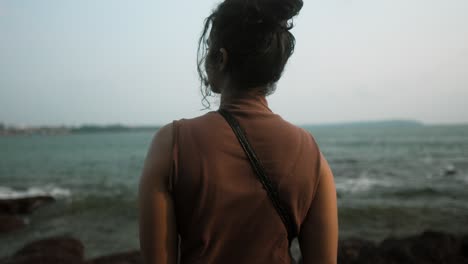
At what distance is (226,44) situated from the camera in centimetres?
108

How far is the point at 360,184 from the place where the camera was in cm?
1717

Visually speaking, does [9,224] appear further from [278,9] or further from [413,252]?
[278,9]

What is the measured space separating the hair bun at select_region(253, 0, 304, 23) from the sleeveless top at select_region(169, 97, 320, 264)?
0.89ft

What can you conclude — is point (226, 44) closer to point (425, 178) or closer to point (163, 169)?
point (163, 169)

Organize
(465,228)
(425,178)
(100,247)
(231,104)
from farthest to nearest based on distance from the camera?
(425,178) → (465,228) → (100,247) → (231,104)

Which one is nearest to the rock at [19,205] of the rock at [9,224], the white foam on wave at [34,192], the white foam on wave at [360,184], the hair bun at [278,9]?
the rock at [9,224]

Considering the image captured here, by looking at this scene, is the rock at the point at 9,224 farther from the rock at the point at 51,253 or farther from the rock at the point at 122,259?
the rock at the point at 122,259

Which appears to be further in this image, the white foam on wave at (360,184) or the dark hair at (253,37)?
the white foam on wave at (360,184)

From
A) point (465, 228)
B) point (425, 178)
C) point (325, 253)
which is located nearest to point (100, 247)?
point (325, 253)

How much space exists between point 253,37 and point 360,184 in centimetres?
1761

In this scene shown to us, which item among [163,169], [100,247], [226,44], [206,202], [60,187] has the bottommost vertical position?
[60,187]

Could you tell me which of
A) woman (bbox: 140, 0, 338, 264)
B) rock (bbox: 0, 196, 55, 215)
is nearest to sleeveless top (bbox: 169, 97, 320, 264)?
woman (bbox: 140, 0, 338, 264)

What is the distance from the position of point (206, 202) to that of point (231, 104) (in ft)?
1.08

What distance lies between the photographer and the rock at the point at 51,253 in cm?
514
